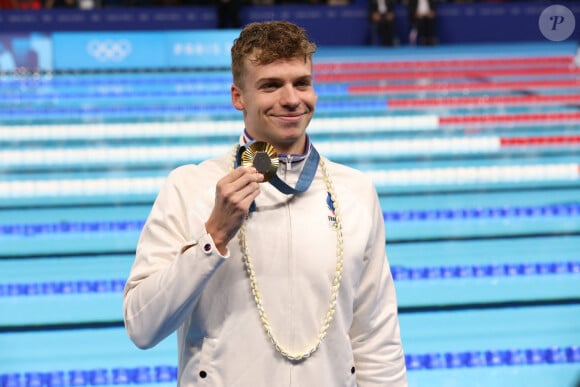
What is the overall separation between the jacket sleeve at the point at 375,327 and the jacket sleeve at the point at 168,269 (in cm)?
33

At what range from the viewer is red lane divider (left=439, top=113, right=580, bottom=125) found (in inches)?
310

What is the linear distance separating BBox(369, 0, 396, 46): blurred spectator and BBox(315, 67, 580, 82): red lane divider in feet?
11.4

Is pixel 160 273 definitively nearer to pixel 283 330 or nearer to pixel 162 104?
pixel 283 330

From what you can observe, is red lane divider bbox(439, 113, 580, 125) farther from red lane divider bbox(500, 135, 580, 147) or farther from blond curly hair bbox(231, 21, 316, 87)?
blond curly hair bbox(231, 21, 316, 87)

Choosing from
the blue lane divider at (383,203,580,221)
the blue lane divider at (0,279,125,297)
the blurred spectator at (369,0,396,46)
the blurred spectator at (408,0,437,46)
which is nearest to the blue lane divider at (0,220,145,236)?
the blue lane divider at (0,279,125,297)

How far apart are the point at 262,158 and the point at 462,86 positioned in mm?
8995

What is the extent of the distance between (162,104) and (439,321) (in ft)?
19.1

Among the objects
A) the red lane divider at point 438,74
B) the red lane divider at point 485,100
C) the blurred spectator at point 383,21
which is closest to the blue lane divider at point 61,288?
the red lane divider at point 485,100

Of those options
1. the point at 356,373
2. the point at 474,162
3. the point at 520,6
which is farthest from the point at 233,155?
the point at 520,6

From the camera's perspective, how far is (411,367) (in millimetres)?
3197

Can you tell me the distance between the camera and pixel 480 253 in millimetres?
4453

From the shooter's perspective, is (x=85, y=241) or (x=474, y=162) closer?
(x=85, y=241)

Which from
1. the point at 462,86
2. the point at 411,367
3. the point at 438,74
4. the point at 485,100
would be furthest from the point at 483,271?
the point at 438,74

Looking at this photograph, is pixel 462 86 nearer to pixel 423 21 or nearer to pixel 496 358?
pixel 423 21
